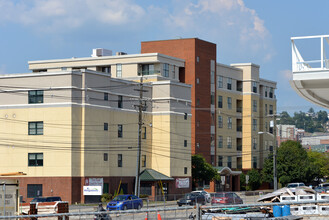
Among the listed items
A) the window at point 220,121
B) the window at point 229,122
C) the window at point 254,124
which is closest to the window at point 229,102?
the window at point 229,122

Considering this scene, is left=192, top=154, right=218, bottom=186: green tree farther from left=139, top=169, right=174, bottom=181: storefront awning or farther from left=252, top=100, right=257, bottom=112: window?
left=252, top=100, right=257, bottom=112: window

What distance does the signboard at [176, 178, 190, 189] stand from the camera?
85625 millimetres

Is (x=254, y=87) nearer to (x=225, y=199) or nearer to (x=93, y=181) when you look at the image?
(x=93, y=181)

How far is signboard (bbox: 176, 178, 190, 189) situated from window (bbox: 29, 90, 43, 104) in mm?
22295

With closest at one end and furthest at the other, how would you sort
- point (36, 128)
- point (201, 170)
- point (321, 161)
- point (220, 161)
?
point (36, 128)
point (201, 170)
point (220, 161)
point (321, 161)

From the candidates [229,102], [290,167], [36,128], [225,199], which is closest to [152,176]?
[36,128]

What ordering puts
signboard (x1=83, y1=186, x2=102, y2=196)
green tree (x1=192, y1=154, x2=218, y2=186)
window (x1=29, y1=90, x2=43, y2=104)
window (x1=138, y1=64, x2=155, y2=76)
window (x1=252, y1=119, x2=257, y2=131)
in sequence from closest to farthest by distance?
signboard (x1=83, y1=186, x2=102, y2=196), window (x1=29, y1=90, x2=43, y2=104), window (x1=138, y1=64, x2=155, y2=76), green tree (x1=192, y1=154, x2=218, y2=186), window (x1=252, y1=119, x2=257, y2=131)

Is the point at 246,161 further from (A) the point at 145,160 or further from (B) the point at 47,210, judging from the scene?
(B) the point at 47,210

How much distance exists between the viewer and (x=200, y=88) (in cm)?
9638

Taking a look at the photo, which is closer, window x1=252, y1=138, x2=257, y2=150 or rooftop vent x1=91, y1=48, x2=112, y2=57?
rooftop vent x1=91, y1=48, x2=112, y2=57

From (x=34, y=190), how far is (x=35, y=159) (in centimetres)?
333

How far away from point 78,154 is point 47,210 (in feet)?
85.5

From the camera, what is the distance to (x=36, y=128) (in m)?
72.6

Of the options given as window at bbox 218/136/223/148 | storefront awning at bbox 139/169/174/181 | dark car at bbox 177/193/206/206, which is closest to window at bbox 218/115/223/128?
window at bbox 218/136/223/148
